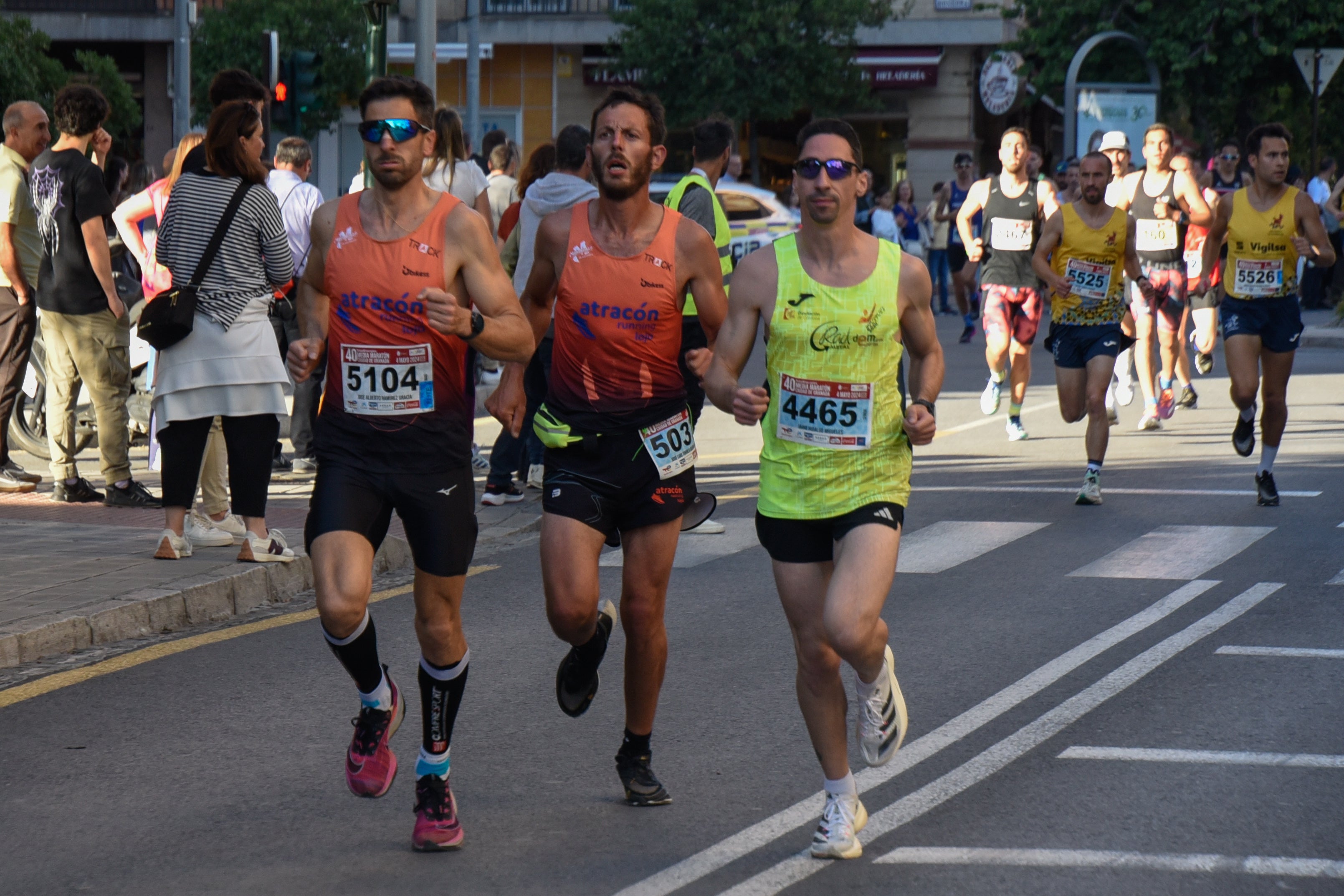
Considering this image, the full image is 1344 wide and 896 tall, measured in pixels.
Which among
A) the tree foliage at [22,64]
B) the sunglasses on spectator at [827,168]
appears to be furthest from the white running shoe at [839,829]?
the tree foliage at [22,64]

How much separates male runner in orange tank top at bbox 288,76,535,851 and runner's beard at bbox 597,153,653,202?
39 cm

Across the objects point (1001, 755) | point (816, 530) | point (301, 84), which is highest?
point (301, 84)

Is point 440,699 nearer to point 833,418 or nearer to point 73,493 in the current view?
point 833,418

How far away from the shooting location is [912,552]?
9.23 m

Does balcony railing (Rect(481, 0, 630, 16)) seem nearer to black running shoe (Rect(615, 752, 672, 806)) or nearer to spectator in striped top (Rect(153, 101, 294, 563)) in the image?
spectator in striped top (Rect(153, 101, 294, 563))

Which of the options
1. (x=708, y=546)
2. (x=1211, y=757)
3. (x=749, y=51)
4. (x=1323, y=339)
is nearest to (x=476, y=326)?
(x=1211, y=757)

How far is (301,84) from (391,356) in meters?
10.5

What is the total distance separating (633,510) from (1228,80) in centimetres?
3358

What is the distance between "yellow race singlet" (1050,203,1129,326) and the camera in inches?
427

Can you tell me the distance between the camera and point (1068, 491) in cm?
1123

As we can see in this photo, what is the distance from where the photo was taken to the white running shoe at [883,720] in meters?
4.71

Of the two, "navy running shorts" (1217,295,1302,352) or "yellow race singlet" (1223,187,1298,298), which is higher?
"yellow race singlet" (1223,187,1298,298)

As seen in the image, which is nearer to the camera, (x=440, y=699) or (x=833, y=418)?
(x=833, y=418)

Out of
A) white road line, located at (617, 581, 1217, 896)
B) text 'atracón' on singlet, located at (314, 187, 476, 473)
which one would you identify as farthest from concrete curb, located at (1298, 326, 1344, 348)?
text 'atracón' on singlet, located at (314, 187, 476, 473)
